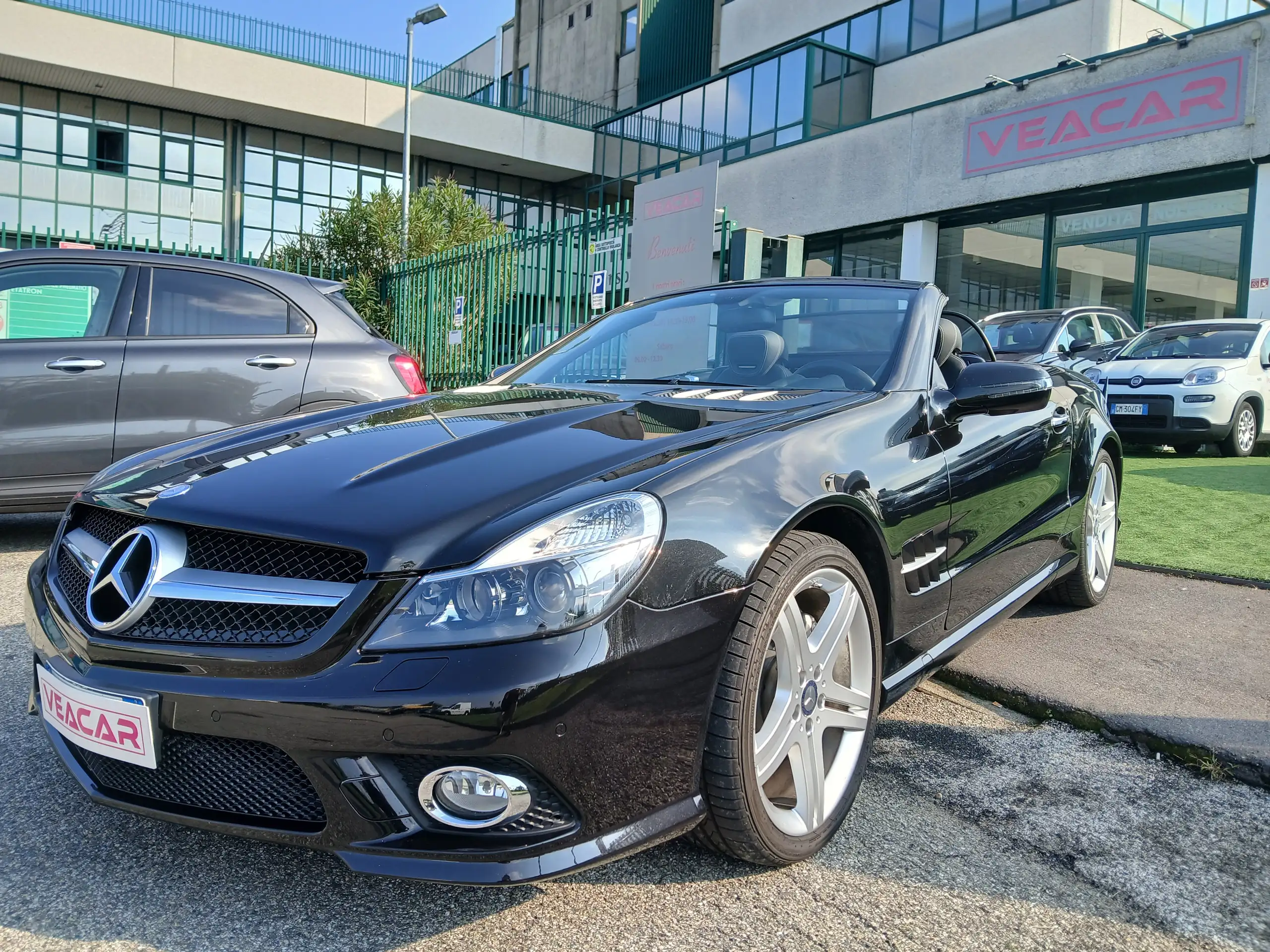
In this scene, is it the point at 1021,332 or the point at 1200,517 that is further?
the point at 1021,332

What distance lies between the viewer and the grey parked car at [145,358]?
4.87 metres

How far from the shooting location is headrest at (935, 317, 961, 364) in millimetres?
3186

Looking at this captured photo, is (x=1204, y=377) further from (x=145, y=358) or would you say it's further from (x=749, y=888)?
(x=749, y=888)

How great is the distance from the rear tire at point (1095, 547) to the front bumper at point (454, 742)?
2869mm

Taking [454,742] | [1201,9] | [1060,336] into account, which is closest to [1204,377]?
[1060,336]

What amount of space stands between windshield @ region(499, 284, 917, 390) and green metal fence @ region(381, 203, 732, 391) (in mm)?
4659

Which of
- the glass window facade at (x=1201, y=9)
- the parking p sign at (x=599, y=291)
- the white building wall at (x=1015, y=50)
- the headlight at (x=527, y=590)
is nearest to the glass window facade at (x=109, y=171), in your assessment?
the white building wall at (x=1015, y=50)

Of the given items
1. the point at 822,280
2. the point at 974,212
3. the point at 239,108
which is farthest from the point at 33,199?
the point at 822,280

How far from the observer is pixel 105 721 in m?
1.84

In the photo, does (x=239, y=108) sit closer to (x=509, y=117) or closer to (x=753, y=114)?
(x=509, y=117)

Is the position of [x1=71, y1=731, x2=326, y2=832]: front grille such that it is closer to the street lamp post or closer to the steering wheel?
the steering wheel

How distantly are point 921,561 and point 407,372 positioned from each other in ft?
12.9

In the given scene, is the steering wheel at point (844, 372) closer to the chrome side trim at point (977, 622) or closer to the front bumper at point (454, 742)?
the chrome side trim at point (977, 622)

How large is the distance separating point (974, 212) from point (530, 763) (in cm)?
1714
